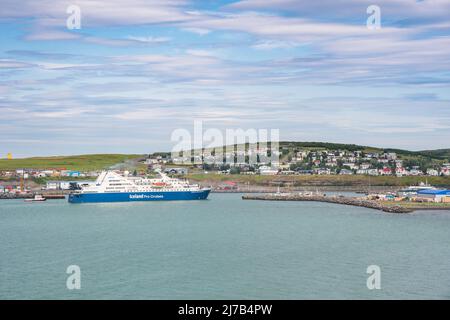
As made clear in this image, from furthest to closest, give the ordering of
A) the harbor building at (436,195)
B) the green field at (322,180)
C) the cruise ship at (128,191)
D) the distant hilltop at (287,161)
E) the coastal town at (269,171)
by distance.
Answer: the distant hilltop at (287,161) < the green field at (322,180) < the coastal town at (269,171) < the cruise ship at (128,191) < the harbor building at (436,195)

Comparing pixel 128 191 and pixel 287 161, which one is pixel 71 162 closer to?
pixel 287 161

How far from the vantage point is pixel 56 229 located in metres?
45.6

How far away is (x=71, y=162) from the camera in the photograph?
491ft

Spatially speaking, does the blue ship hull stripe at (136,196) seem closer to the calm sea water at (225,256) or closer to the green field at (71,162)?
the calm sea water at (225,256)

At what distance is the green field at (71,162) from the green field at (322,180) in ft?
92.5

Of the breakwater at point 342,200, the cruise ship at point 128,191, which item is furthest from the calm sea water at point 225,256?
the cruise ship at point 128,191

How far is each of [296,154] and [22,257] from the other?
12179 centimetres

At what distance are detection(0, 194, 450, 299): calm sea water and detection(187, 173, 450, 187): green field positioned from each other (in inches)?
2364

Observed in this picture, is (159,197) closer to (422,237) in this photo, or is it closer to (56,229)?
(56,229)

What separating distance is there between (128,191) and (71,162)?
77200 mm

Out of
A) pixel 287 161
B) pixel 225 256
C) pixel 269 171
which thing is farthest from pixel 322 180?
pixel 225 256

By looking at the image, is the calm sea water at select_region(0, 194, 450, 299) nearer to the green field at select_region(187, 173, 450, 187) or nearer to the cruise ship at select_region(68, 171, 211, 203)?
the cruise ship at select_region(68, 171, 211, 203)

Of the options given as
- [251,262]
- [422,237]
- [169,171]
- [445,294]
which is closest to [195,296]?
[251,262]

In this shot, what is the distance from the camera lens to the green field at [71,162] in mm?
139075
